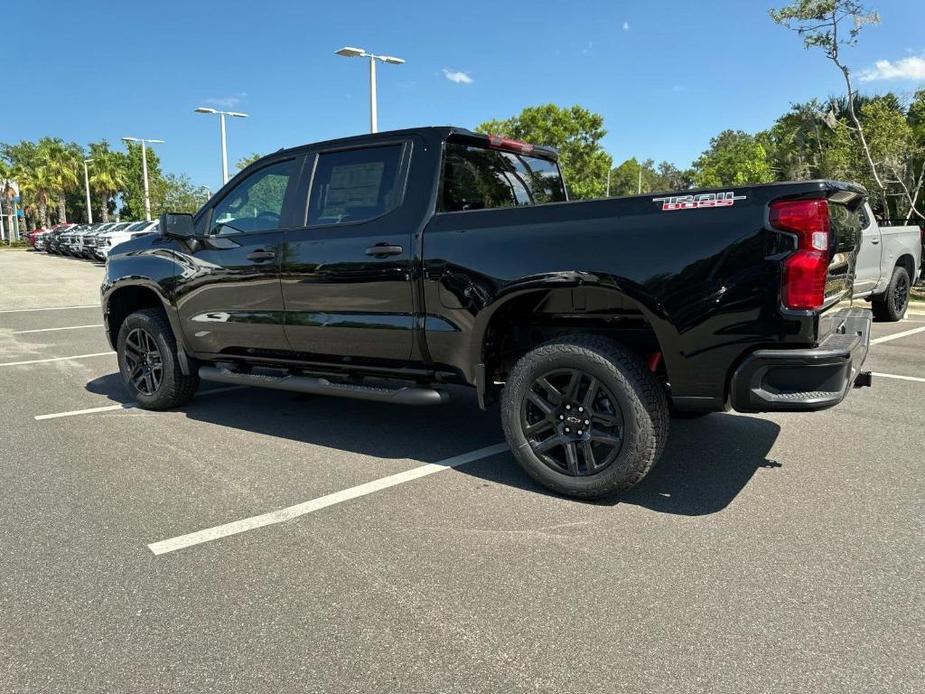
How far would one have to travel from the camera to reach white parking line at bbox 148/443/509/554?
334 centimetres

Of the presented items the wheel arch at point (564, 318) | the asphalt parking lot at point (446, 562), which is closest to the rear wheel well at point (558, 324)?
the wheel arch at point (564, 318)

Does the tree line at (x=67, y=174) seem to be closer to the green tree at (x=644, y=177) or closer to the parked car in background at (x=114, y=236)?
the parked car in background at (x=114, y=236)

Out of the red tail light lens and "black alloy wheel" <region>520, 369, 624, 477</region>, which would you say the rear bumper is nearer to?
"black alloy wheel" <region>520, 369, 624, 477</region>

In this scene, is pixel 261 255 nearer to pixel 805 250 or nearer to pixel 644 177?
pixel 805 250

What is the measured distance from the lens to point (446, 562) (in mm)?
3100

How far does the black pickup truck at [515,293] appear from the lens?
3.21m

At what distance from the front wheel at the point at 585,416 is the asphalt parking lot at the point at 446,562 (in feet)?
0.58

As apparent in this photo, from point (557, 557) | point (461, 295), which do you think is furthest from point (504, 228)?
point (557, 557)

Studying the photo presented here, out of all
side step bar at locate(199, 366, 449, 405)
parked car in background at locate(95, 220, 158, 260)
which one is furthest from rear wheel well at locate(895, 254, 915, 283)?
parked car in background at locate(95, 220, 158, 260)

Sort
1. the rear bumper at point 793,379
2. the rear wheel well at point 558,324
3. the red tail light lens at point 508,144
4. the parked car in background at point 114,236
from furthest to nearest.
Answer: the parked car in background at point 114,236 < the red tail light lens at point 508,144 < the rear wheel well at point 558,324 < the rear bumper at point 793,379

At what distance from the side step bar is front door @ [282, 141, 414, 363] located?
0.62 ft

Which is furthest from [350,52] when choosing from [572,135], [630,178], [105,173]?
[630,178]

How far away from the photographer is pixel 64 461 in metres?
4.56

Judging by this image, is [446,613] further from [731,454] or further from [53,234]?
[53,234]
